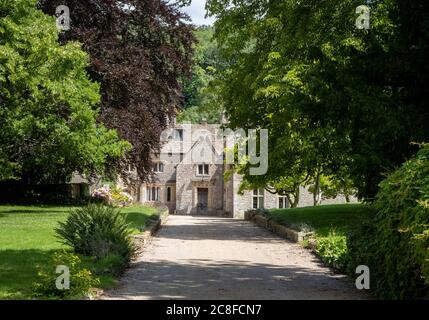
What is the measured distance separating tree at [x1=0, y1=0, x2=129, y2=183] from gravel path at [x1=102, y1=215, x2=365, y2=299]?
7.58 m

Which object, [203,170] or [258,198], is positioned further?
[203,170]

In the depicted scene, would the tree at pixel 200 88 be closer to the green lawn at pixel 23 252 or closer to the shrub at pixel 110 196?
the shrub at pixel 110 196

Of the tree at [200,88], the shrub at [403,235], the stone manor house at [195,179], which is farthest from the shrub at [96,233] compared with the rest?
the tree at [200,88]

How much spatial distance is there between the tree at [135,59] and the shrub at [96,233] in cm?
1551

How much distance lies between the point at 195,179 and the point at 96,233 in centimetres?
5047

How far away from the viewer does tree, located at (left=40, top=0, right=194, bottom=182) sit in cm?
2859

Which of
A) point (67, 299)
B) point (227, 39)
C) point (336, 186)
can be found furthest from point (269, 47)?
point (336, 186)

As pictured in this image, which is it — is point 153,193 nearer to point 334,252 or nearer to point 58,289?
point 334,252

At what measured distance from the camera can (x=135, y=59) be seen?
96.7 feet

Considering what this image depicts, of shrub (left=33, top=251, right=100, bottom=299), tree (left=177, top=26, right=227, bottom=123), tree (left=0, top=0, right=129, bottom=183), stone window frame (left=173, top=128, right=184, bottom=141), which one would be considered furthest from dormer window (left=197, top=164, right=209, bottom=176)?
shrub (left=33, top=251, right=100, bottom=299)

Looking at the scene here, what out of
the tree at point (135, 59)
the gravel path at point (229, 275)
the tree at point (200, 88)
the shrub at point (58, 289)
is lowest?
the gravel path at point (229, 275)

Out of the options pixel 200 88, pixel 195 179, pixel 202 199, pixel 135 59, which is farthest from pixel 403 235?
pixel 200 88

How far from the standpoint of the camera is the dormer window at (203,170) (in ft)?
208

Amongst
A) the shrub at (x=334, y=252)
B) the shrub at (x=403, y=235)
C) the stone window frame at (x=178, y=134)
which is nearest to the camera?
the shrub at (x=403, y=235)
